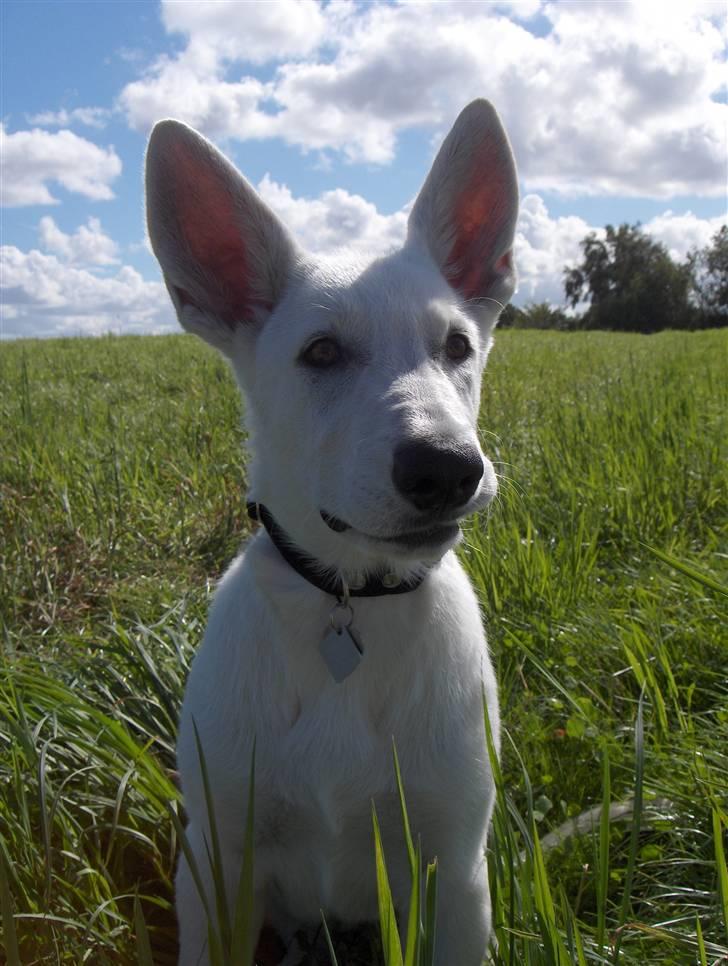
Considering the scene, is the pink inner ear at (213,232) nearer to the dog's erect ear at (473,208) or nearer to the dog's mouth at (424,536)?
the dog's erect ear at (473,208)

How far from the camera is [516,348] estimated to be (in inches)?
561

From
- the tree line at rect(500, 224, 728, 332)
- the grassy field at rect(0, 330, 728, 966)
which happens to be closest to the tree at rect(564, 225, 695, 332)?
the tree line at rect(500, 224, 728, 332)

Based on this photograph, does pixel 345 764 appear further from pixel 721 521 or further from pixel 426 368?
pixel 721 521

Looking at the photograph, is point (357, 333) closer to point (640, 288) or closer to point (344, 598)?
point (344, 598)

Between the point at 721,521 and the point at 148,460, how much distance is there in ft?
11.5

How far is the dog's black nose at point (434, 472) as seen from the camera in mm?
1569

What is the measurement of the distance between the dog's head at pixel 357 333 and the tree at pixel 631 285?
63.0m

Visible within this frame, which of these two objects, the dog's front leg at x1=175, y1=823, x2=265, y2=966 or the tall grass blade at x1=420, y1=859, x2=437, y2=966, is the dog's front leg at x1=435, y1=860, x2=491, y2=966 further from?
the tall grass blade at x1=420, y1=859, x2=437, y2=966

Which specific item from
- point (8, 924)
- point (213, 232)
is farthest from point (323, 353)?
point (8, 924)

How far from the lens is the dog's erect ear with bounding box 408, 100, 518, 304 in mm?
2250

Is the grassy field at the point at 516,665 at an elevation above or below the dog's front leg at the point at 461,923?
above

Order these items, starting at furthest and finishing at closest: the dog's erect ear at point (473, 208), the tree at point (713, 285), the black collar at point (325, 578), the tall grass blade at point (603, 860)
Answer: the tree at point (713, 285) → the dog's erect ear at point (473, 208) → the black collar at point (325, 578) → the tall grass blade at point (603, 860)

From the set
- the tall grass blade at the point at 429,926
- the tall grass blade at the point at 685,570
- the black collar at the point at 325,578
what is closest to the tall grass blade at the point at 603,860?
the tall grass blade at the point at 429,926

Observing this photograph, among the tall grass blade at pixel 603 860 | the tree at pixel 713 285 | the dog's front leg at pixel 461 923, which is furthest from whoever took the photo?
the tree at pixel 713 285
